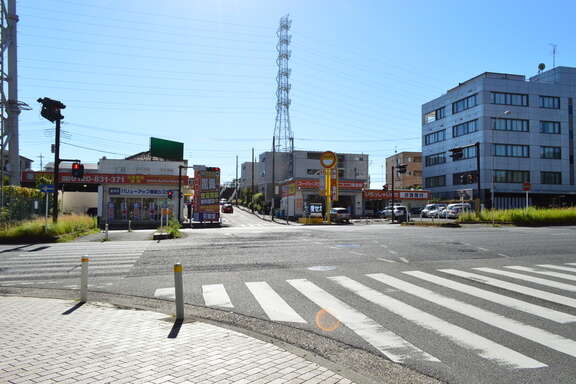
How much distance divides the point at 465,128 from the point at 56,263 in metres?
61.6

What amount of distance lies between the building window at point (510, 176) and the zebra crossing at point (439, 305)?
52693 mm

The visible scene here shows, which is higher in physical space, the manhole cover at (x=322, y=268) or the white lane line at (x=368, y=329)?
the white lane line at (x=368, y=329)

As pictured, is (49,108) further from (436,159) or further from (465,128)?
(436,159)

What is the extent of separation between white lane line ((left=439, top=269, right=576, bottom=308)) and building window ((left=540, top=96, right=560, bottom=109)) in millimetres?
62202

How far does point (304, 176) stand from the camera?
2943 inches

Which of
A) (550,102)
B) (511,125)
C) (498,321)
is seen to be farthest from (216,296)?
(550,102)

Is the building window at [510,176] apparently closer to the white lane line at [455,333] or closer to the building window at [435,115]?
the building window at [435,115]

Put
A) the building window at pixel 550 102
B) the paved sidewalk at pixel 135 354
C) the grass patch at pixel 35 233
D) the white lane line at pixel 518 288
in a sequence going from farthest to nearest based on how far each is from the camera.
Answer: the building window at pixel 550 102
the grass patch at pixel 35 233
the white lane line at pixel 518 288
the paved sidewalk at pixel 135 354

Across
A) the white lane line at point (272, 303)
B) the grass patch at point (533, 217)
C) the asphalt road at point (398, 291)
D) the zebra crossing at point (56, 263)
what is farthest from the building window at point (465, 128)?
the white lane line at point (272, 303)

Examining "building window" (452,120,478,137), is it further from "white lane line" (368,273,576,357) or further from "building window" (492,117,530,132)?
"white lane line" (368,273,576,357)

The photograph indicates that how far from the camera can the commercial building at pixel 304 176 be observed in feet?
177

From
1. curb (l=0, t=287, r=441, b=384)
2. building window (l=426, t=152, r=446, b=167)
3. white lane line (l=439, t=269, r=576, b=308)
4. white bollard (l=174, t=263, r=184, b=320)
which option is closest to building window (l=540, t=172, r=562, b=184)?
building window (l=426, t=152, r=446, b=167)

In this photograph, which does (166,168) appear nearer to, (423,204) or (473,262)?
(423,204)

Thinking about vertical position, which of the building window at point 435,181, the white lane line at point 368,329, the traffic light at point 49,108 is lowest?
the white lane line at point 368,329
